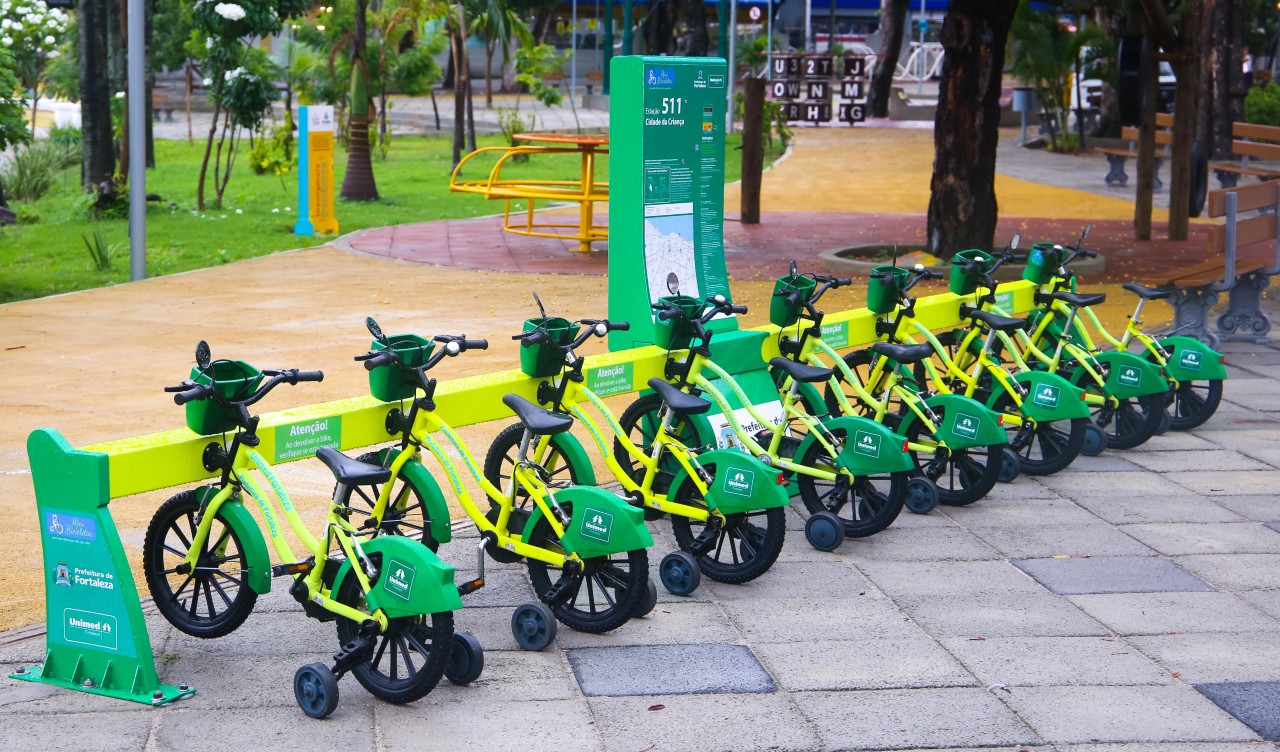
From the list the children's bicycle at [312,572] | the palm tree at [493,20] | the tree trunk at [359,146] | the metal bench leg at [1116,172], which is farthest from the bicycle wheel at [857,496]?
the palm tree at [493,20]

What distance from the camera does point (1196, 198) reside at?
57.5 ft

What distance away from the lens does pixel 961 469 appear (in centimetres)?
677

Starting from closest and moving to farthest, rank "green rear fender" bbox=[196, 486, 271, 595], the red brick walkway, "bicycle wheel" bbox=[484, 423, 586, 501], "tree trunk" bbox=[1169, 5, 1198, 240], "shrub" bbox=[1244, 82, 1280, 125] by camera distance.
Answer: "green rear fender" bbox=[196, 486, 271, 595]
"bicycle wheel" bbox=[484, 423, 586, 501]
the red brick walkway
"tree trunk" bbox=[1169, 5, 1198, 240]
"shrub" bbox=[1244, 82, 1280, 125]

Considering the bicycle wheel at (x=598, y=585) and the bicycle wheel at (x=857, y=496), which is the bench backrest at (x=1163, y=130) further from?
the bicycle wheel at (x=598, y=585)

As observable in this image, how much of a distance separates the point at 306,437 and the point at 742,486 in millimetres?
1531

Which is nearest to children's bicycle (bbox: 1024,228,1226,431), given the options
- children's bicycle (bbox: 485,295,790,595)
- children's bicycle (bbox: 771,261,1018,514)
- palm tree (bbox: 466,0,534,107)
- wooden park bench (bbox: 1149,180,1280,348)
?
children's bicycle (bbox: 771,261,1018,514)

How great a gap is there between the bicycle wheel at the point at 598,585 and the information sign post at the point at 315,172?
11758 millimetres

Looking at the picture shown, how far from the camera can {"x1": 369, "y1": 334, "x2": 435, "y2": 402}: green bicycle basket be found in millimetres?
5125

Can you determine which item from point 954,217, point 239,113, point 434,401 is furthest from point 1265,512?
point 239,113

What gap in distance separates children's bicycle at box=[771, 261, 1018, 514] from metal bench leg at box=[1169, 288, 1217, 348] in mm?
3752

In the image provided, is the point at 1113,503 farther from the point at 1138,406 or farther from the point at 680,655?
the point at 680,655

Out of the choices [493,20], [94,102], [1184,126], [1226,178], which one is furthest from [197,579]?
[493,20]

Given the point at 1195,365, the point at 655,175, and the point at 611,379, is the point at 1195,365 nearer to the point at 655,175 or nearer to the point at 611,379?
the point at 655,175

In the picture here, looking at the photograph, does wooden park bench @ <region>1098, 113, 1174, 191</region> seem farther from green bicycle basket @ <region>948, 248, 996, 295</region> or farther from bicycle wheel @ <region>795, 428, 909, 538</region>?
bicycle wheel @ <region>795, 428, 909, 538</region>
